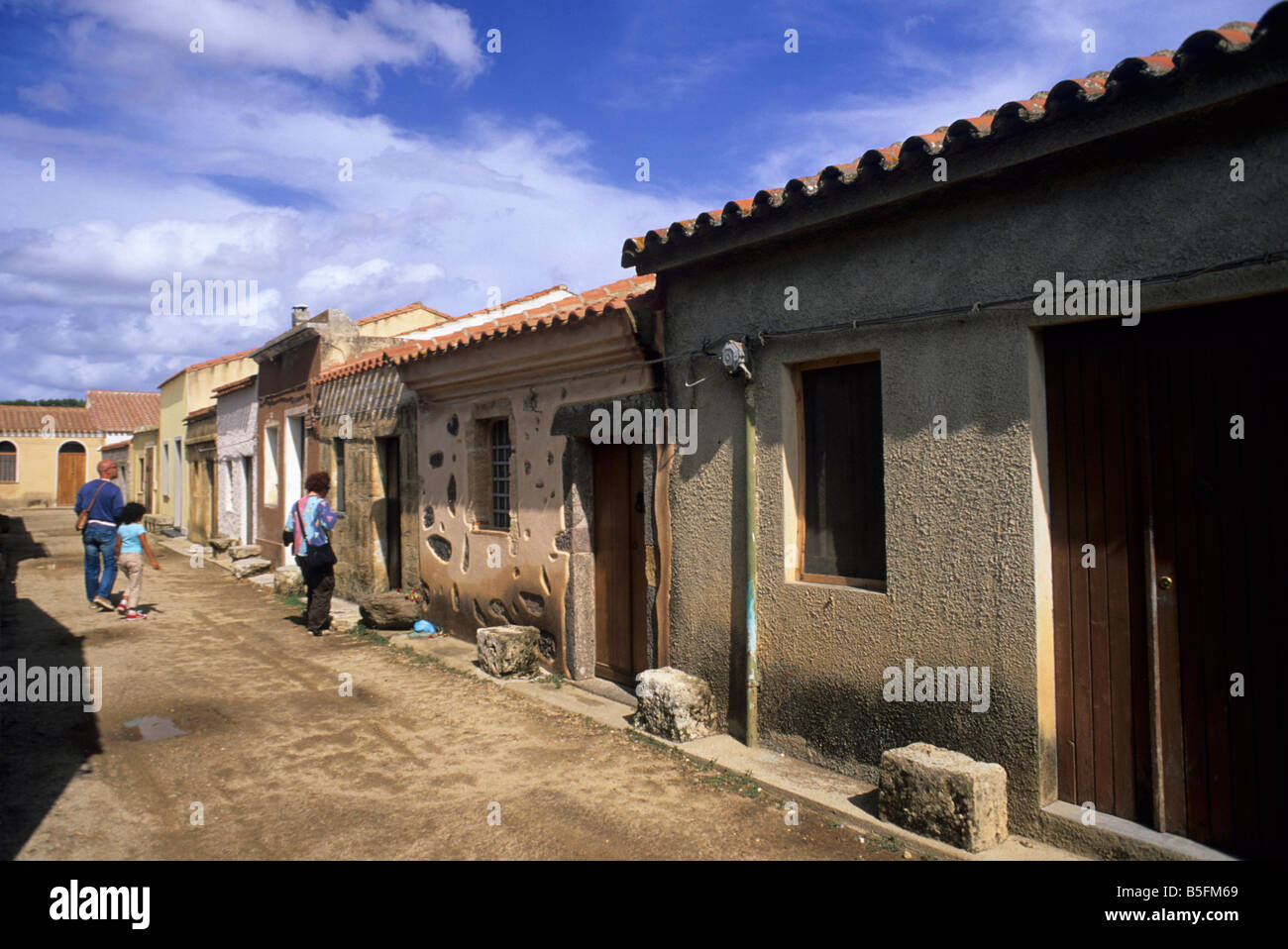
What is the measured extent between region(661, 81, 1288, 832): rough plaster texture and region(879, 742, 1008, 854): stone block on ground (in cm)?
18

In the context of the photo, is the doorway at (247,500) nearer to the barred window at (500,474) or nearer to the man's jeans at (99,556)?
the man's jeans at (99,556)

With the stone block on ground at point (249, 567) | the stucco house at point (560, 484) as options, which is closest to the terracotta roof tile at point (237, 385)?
the stone block on ground at point (249, 567)

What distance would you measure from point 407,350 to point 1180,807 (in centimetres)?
896

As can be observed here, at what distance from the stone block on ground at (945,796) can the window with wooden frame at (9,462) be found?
4494 cm

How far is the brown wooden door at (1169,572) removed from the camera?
3.55 meters

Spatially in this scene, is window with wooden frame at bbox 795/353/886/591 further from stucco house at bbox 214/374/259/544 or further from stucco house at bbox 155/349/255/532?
stucco house at bbox 155/349/255/532

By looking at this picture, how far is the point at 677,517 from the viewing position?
20.1ft

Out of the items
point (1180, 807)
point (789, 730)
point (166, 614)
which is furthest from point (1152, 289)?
point (166, 614)

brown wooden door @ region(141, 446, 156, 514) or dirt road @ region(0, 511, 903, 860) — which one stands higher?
brown wooden door @ region(141, 446, 156, 514)

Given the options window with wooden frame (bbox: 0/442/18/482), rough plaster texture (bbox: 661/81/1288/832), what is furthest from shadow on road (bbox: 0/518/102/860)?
window with wooden frame (bbox: 0/442/18/482)

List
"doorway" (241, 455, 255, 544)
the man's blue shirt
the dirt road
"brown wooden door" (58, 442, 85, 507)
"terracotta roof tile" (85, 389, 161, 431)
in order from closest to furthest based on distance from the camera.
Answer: the dirt road, the man's blue shirt, "doorway" (241, 455, 255, 544), "brown wooden door" (58, 442, 85, 507), "terracotta roof tile" (85, 389, 161, 431)

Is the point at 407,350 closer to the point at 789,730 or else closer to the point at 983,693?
the point at 789,730

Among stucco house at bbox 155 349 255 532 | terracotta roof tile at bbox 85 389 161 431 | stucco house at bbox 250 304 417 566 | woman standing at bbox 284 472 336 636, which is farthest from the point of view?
terracotta roof tile at bbox 85 389 161 431

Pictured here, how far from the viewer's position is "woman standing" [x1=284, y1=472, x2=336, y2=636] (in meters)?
9.38
